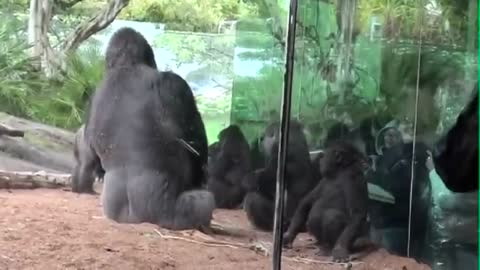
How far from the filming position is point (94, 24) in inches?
66.9

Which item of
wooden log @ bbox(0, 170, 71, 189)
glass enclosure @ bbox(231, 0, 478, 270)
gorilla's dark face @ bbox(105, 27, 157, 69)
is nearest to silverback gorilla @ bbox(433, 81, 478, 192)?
glass enclosure @ bbox(231, 0, 478, 270)

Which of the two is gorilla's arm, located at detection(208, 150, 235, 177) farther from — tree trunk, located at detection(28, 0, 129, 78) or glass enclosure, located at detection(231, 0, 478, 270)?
tree trunk, located at detection(28, 0, 129, 78)

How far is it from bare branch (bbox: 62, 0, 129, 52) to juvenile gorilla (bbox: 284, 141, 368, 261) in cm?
61

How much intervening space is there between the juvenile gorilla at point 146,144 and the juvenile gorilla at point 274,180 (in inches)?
4.1

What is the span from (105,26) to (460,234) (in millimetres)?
943

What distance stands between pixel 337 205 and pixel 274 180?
173 mm

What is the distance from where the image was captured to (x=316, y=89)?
1901mm

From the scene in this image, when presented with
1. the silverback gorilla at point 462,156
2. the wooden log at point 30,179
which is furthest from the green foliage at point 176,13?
the silverback gorilla at point 462,156

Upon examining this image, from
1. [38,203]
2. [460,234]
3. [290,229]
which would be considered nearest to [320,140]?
[290,229]

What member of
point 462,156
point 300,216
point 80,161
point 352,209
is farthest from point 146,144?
point 462,156

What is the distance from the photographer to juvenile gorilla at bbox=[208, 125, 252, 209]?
5.86 ft

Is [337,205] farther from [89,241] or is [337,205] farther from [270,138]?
[89,241]

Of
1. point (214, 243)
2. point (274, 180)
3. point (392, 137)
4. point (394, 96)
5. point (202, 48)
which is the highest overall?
point (202, 48)

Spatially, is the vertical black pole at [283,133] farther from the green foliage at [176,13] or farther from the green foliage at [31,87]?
the green foliage at [31,87]
